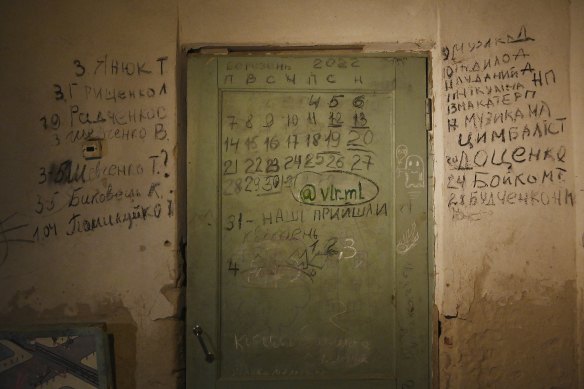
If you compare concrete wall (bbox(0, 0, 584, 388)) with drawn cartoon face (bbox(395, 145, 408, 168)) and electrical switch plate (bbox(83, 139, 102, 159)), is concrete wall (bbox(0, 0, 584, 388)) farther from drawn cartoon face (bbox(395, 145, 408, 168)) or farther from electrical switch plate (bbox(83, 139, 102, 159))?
drawn cartoon face (bbox(395, 145, 408, 168))

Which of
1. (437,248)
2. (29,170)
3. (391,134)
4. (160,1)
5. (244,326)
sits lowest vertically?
(244,326)

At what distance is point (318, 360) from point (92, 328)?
126 cm

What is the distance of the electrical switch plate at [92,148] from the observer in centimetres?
200

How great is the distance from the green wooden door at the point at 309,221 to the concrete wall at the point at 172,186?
0.17 metres

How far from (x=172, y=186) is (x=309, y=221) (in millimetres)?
810

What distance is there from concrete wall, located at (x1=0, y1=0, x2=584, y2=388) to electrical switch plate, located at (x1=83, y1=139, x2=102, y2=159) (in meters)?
0.04

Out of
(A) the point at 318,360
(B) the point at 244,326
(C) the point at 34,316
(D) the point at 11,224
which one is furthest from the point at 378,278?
(D) the point at 11,224

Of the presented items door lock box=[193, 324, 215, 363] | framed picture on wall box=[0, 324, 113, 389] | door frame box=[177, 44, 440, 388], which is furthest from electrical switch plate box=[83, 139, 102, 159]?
door lock box=[193, 324, 215, 363]

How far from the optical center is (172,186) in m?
2.03

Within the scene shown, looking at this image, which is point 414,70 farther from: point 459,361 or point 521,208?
point 459,361

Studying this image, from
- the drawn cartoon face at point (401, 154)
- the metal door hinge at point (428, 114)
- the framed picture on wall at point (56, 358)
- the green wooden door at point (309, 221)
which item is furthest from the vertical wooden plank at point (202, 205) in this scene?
the metal door hinge at point (428, 114)

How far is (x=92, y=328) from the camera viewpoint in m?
1.94

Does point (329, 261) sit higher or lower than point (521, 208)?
lower

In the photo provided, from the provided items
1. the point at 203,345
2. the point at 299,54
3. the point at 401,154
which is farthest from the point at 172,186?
the point at 401,154
